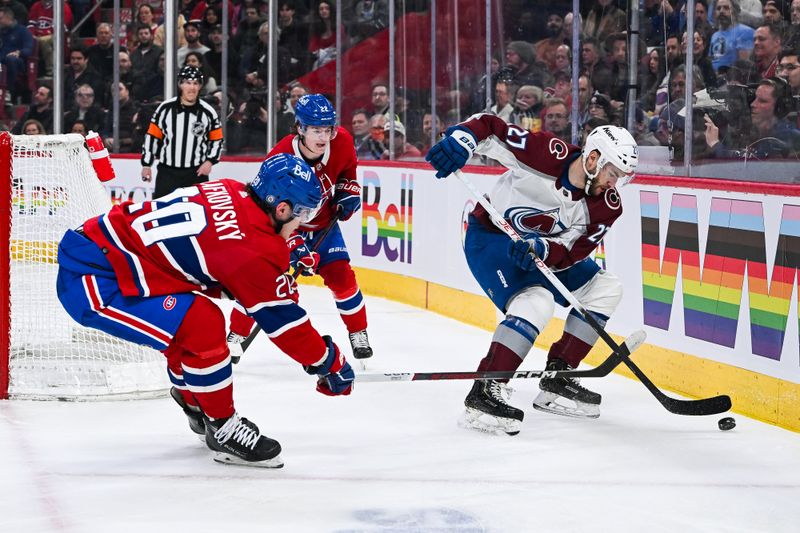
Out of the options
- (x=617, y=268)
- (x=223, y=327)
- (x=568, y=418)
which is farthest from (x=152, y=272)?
(x=617, y=268)

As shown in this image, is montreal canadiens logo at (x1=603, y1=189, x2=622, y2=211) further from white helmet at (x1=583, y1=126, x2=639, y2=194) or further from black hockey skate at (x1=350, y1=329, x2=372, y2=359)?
black hockey skate at (x1=350, y1=329, x2=372, y2=359)

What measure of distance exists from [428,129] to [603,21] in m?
1.74

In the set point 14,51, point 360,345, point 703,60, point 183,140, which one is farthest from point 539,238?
point 14,51

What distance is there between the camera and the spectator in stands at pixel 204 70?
834 cm

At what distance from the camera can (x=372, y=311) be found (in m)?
6.14

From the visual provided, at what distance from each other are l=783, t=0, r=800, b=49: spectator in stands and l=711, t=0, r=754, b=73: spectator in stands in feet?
0.66

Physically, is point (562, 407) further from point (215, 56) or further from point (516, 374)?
point (215, 56)

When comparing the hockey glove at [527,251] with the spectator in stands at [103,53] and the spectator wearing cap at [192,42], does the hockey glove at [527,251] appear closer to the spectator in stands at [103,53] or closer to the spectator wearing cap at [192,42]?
the spectator wearing cap at [192,42]

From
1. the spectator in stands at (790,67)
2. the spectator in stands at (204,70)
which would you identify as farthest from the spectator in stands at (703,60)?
the spectator in stands at (204,70)

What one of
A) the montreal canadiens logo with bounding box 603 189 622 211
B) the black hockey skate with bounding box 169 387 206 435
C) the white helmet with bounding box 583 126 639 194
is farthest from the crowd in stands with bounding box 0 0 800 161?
the black hockey skate with bounding box 169 387 206 435

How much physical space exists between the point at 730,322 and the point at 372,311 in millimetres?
2585

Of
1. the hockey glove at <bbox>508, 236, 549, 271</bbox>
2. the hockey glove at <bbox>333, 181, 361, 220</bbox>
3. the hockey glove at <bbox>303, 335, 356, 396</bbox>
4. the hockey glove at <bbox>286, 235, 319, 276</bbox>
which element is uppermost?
the hockey glove at <bbox>333, 181, 361, 220</bbox>

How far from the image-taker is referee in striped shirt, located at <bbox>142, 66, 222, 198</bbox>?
6.54 metres

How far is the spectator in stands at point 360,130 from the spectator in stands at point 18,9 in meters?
3.26
